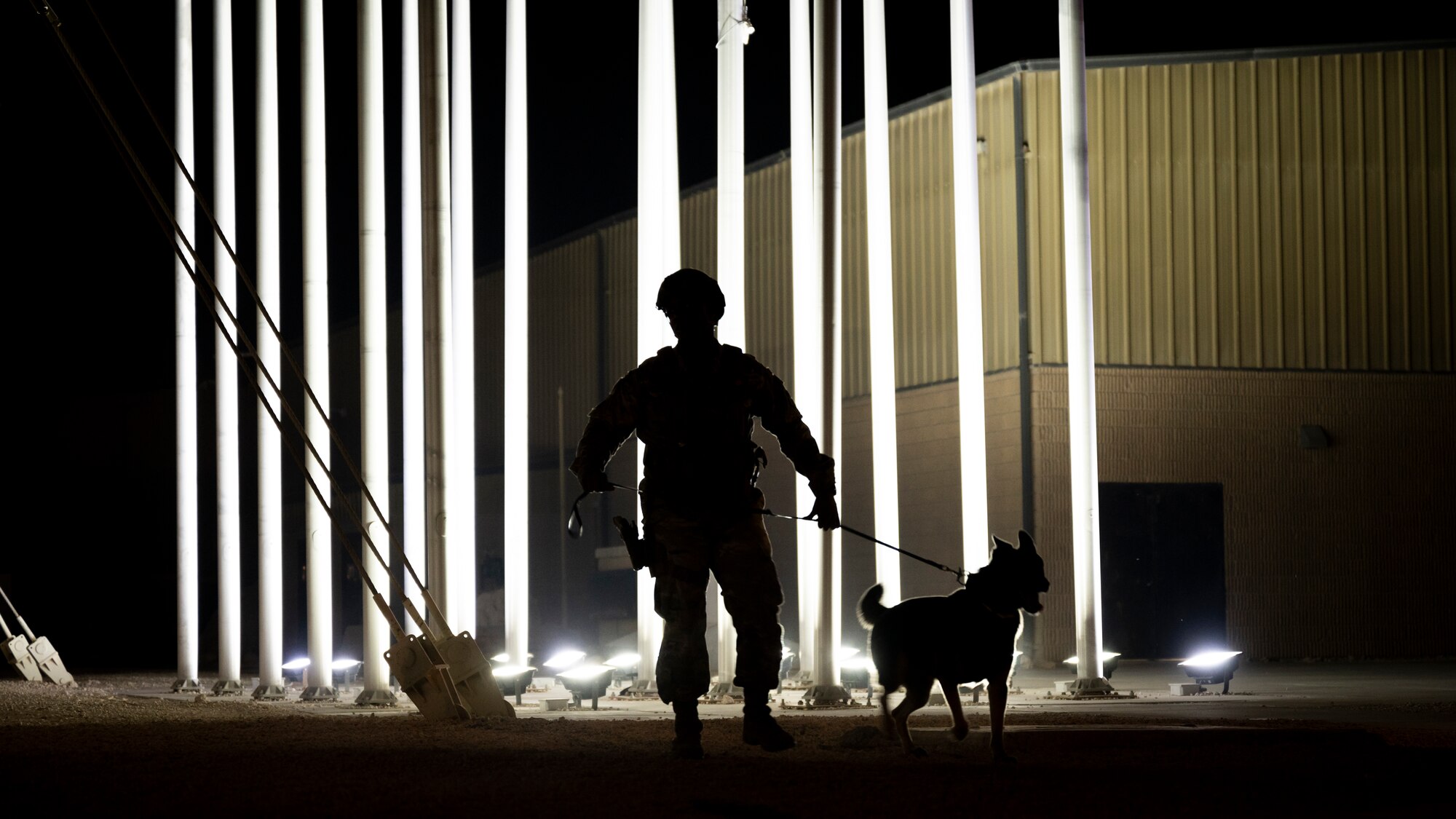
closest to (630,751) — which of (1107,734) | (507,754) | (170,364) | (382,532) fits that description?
(507,754)

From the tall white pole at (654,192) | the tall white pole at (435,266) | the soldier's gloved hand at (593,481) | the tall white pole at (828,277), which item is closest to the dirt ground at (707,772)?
the soldier's gloved hand at (593,481)

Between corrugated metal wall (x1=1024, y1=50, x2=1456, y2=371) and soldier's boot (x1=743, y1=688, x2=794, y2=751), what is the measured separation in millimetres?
17056

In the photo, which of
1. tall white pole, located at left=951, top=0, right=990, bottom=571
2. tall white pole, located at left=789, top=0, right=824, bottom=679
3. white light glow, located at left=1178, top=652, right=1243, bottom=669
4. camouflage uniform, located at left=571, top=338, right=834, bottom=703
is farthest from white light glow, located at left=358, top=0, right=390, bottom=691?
white light glow, located at left=1178, top=652, right=1243, bottom=669

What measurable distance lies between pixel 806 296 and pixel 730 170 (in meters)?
1.20

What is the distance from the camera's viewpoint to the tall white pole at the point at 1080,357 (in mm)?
13844

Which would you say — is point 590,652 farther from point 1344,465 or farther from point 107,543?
point 107,543

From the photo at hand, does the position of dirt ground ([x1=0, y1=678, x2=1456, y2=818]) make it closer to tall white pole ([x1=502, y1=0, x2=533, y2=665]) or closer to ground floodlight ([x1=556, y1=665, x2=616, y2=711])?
ground floodlight ([x1=556, y1=665, x2=616, y2=711])

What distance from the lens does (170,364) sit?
42375 millimetres

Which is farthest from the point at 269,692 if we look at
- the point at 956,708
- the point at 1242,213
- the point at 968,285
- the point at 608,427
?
the point at 1242,213

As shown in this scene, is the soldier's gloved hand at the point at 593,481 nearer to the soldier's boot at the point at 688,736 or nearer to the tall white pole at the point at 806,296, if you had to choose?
the soldier's boot at the point at 688,736

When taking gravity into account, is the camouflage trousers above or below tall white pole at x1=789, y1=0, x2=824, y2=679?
below

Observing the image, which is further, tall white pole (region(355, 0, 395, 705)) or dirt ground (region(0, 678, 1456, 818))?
tall white pole (region(355, 0, 395, 705))

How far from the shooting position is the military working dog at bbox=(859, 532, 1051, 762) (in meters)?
7.07

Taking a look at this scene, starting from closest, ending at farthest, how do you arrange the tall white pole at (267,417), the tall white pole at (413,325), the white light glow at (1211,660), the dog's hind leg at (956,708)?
the dog's hind leg at (956,708) → the tall white pole at (413,325) → the white light glow at (1211,660) → the tall white pole at (267,417)
